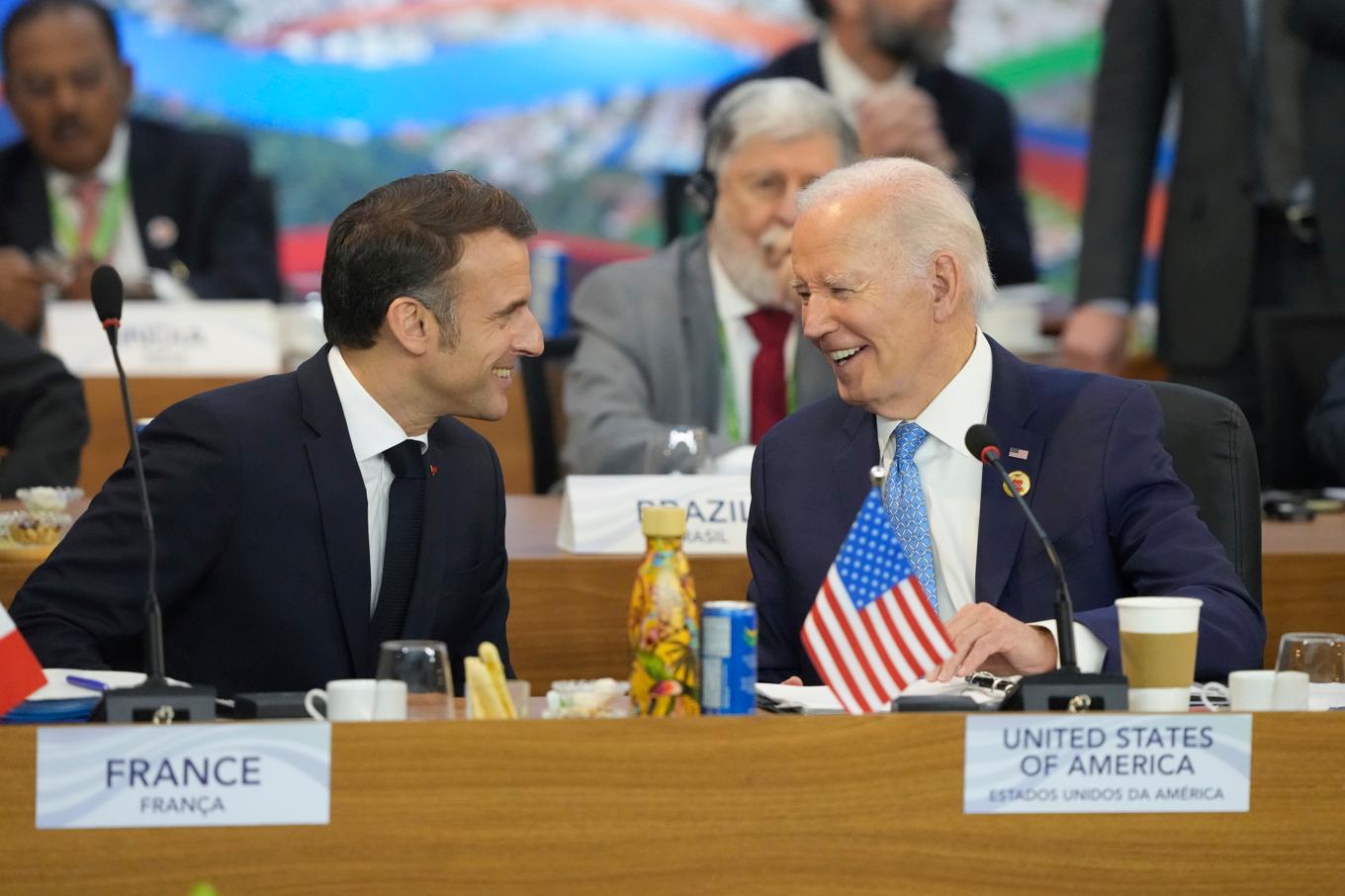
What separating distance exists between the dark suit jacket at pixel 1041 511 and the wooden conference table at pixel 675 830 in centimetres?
66

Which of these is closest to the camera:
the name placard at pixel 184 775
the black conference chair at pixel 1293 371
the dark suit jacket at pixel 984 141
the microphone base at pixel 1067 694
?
the name placard at pixel 184 775

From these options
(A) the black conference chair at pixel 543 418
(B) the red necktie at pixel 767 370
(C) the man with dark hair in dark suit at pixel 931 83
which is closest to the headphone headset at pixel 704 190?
(B) the red necktie at pixel 767 370

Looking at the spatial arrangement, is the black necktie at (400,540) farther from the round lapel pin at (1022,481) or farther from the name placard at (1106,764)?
the name placard at (1106,764)

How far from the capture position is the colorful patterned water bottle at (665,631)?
6.42 ft

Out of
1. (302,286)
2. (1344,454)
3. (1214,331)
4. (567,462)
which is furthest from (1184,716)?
(302,286)

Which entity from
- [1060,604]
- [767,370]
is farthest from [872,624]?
[767,370]

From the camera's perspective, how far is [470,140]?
740 cm

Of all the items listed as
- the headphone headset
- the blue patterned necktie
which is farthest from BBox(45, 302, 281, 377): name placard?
the blue patterned necktie

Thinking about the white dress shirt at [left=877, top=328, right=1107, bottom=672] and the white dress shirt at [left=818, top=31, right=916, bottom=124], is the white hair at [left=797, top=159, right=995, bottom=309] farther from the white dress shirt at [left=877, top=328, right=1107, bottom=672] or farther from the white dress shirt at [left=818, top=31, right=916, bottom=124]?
the white dress shirt at [left=818, top=31, right=916, bottom=124]

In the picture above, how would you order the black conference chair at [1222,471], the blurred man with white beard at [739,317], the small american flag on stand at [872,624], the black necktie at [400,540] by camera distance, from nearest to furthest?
the small american flag on stand at [872,624], the black necktie at [400,540], the black conference chair at [1222,471], the blurred man with white beard at [739,317]

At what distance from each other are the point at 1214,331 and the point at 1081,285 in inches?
13.7

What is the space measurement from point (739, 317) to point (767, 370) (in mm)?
146

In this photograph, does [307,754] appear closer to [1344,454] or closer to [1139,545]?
[1139,545]

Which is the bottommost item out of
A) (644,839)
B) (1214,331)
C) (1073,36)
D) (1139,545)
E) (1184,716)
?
(644,839)
